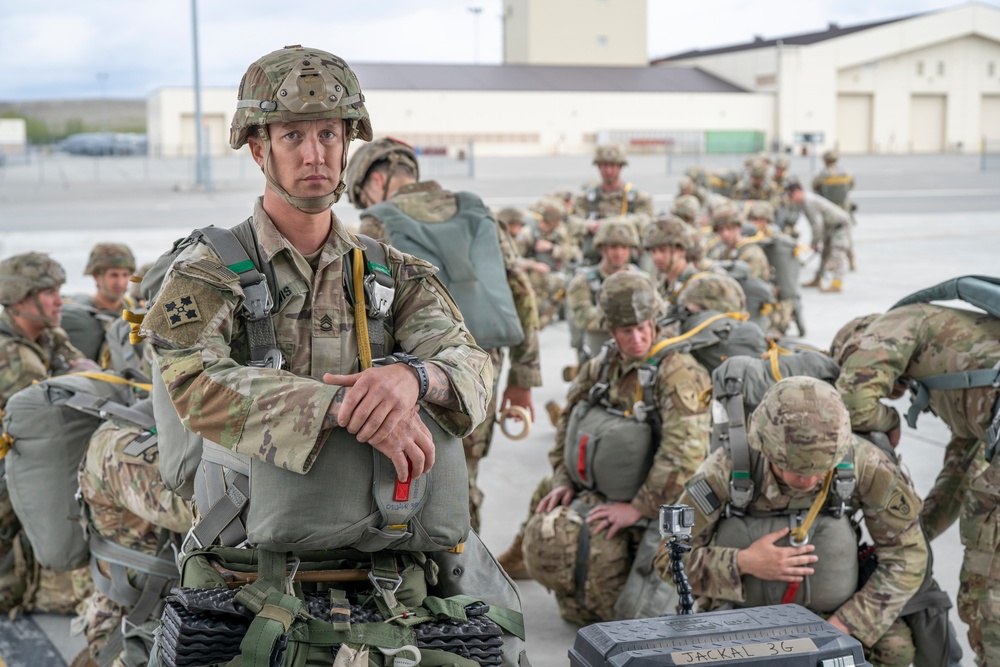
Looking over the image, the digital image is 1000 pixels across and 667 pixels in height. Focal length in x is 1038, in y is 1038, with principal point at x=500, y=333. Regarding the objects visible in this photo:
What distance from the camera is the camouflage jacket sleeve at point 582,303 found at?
7.12 meters

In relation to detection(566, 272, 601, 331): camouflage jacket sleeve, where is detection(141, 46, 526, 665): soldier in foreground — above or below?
above

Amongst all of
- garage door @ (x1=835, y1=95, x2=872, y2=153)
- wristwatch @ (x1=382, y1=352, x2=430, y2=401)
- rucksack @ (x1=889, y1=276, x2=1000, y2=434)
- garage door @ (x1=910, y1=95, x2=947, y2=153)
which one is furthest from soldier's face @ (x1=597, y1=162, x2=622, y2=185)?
garage door @ (x1=910, y1=95, x2=947, y2=153)

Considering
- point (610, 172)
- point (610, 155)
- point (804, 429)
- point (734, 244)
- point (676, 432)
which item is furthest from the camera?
point (610, 172)

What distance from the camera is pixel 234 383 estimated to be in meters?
2.03

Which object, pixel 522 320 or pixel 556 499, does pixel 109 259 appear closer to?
pixel 522 320

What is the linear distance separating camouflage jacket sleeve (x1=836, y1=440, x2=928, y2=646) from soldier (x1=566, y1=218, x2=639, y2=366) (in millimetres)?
3407

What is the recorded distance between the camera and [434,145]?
4297 centimetres

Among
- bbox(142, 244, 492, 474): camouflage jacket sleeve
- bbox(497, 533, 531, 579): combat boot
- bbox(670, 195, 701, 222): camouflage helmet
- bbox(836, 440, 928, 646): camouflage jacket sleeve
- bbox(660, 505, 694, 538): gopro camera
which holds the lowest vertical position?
bbox(497, 533, 531, 579): combat boot

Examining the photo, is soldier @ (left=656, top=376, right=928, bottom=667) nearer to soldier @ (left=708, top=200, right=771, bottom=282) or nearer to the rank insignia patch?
the rank insignia patch

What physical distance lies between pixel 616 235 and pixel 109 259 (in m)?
3.18

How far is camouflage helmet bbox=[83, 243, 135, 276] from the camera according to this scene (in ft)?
18.5

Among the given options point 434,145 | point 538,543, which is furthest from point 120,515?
point 434,145

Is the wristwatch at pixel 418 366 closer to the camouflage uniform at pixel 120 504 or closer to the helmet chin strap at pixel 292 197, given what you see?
the helmet chin strap at pixel 292 197

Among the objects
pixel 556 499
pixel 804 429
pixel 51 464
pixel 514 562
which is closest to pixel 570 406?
pixel 556 499
